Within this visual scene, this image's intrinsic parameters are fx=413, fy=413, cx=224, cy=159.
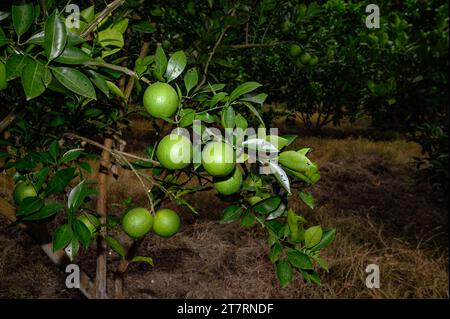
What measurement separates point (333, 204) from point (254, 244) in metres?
1.58

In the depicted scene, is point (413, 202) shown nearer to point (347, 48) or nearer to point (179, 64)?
point (347, 48)

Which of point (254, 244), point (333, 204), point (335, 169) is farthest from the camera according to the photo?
point (335, 169)

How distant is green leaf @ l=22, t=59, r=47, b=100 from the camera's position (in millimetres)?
705

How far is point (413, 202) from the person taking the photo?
529cm

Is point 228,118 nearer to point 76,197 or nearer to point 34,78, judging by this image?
point 34,78

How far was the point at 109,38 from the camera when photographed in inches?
45.1

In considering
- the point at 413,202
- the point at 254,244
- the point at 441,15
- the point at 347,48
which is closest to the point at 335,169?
the point at 413,202

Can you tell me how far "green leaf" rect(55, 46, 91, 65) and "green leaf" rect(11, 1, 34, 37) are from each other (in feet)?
0.37

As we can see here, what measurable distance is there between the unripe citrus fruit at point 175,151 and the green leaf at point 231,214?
35cm

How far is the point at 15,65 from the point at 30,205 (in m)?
0.49

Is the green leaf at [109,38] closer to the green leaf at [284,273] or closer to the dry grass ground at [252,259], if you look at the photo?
the green leaf at [284,273]

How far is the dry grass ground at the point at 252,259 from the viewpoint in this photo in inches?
120

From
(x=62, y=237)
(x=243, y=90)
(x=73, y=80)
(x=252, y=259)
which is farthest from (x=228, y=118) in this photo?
(x=252, y=259)
